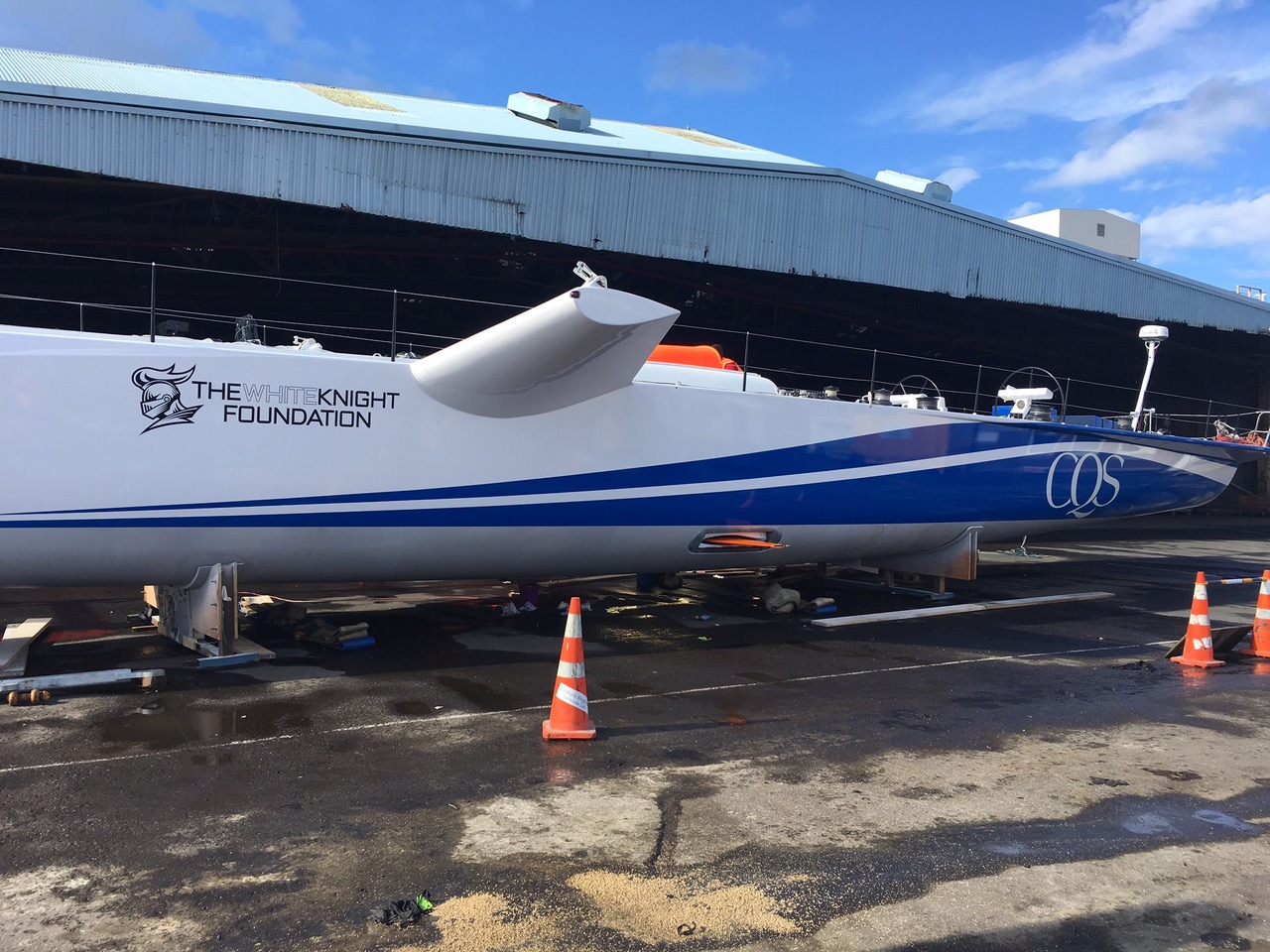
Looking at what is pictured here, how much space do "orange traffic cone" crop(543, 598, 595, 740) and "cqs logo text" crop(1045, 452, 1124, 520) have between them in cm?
851

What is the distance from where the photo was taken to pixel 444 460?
26.0 feet

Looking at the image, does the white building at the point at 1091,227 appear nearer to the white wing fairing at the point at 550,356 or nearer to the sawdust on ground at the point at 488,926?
the white wing fairing at the point at 550,356

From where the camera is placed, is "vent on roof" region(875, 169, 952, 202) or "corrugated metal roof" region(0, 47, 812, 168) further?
"vent on roof" region(875, 169, 952, 202)

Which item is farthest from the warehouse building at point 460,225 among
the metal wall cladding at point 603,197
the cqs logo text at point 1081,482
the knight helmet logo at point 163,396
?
the cqs logo text at point 1081,482

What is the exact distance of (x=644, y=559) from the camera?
923cm

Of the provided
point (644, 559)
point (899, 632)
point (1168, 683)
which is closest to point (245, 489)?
point (644, 559)

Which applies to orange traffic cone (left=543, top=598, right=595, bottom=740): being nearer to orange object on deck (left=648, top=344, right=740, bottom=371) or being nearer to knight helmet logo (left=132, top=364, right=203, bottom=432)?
knight helmet logo (left=132, top=364, right=203, bottom=432)

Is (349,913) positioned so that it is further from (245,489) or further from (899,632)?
(899,632)

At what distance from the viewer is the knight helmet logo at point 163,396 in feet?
22.6

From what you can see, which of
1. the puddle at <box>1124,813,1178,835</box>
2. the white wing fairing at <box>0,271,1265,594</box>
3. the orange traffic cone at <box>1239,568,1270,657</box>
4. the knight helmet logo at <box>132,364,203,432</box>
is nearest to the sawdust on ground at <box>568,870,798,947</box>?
the puddle at <box>1124,813,1178,835</box>

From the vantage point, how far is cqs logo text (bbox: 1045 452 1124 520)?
39.9 ft

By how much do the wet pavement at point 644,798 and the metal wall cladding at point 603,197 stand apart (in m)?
7.70

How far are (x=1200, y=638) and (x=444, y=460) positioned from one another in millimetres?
6936

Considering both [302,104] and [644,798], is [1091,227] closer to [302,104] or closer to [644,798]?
[302,104]
